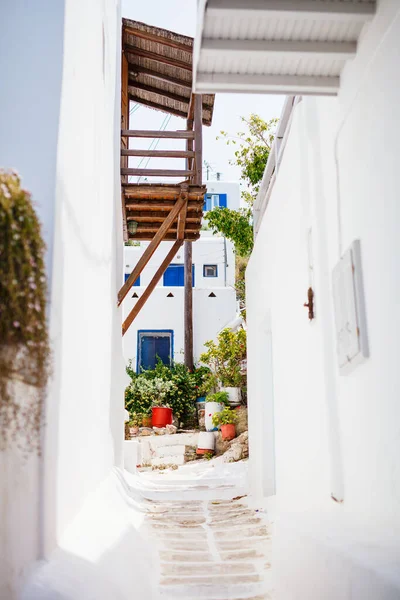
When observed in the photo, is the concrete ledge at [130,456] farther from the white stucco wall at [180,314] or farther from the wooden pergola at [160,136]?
the white stucco wall at [180,314]

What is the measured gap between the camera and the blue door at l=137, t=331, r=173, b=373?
19.2m

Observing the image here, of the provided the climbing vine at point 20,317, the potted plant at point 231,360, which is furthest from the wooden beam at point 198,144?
the potted plant at point 231,360

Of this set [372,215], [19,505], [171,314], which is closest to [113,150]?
[372,215]

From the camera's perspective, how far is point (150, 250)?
930 cm

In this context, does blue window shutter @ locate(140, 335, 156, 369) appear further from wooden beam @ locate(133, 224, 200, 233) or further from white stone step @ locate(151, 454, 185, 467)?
wooden beam @ locate(133, 224, 200, 233)

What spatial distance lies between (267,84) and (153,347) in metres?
15.5

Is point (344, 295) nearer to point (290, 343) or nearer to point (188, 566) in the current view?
point (290, 343)

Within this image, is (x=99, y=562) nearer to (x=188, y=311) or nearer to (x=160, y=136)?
(x=160, y=136)

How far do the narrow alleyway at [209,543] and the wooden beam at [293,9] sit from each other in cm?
407

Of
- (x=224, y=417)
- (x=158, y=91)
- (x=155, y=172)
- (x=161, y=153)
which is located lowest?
(x=224, y=417)

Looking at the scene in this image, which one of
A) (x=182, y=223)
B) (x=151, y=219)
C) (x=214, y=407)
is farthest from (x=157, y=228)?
(x=214, y=407)

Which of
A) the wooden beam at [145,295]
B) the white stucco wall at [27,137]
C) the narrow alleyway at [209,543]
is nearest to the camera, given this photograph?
the white stucco wall at [27,137]

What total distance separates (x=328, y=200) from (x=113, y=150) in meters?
3.82

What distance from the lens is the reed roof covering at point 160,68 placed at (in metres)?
10.1
